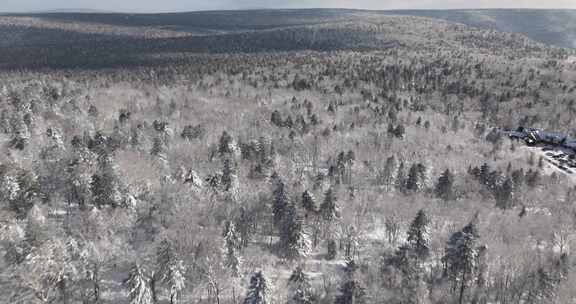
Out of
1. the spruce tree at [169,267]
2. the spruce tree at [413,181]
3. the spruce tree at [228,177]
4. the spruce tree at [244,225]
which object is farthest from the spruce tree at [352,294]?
the spruce tree at [413,181]

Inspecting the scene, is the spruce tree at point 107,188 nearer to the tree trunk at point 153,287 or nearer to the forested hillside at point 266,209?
the forested hillside at point 266,209

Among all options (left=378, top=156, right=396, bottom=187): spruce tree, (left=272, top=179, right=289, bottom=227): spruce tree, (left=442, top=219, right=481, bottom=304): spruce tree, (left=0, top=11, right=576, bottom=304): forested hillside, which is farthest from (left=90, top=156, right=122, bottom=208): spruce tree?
(left=378, top=156, right=396, bottom=187): spruce tree

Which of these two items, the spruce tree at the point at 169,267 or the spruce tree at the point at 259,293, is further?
the spruce tree at the point at 169,267

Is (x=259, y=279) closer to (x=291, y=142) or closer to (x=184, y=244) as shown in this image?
(x=184, y=244)

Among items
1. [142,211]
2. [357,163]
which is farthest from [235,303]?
[357,163]

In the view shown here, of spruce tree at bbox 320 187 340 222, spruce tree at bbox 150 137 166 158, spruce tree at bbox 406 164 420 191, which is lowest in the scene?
spruce tree at bbox 406 164 420 191

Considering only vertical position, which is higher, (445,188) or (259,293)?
(259,293)

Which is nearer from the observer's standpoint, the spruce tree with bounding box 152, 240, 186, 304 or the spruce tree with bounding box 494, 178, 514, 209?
the spruce tree with bounding box 152, 240, 186, 304

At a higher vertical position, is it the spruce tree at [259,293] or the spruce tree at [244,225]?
the spruce tree at [259,293]

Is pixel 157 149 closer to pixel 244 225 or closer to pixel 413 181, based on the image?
pixel 244 225

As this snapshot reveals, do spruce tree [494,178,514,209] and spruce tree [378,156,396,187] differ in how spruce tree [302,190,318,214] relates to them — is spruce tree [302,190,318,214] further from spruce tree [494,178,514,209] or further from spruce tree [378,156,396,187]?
spruce tree [494,178,514,209]

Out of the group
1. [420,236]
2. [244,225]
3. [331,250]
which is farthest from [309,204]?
[420,236]
